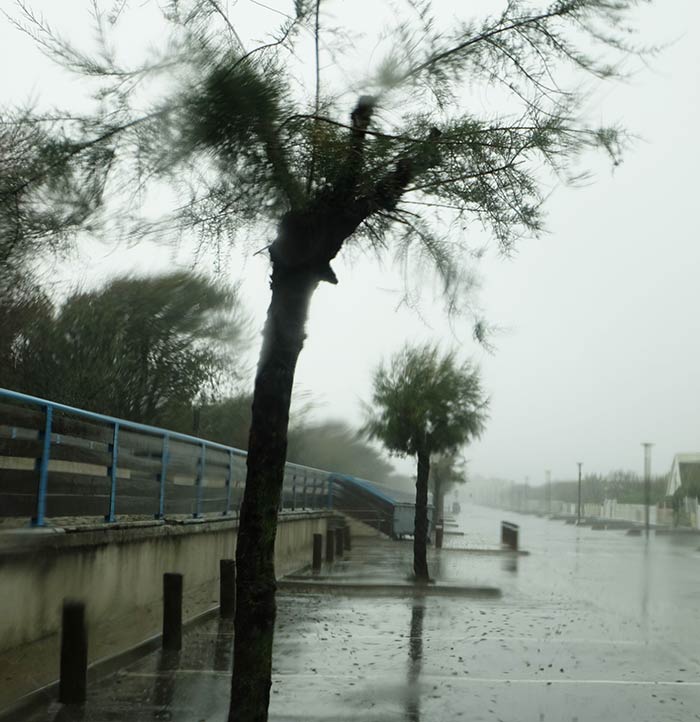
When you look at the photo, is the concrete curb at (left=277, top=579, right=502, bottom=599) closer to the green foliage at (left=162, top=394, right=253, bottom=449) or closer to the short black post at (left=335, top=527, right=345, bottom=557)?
the short black post at (left=335, top=527, right=345, bottom=557)

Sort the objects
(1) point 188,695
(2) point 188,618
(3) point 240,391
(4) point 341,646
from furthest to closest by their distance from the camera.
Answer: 1. (3) point 240,391
2. (2) point 188,618
3. (4) point 341,646
4. (1) point 188,695

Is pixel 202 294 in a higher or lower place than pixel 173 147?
higher

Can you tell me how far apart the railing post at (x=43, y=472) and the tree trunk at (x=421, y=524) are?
1088cm

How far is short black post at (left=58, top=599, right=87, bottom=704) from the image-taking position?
25.5ft

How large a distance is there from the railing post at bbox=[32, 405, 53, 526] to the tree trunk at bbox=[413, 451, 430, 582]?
1088cm

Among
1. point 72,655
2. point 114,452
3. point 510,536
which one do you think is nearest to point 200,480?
point 114,452

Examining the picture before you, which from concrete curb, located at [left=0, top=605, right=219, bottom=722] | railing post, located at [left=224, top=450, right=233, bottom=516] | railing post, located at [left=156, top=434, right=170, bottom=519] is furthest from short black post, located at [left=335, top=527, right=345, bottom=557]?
railing post, located at [left=156, top=434, right=170, bottom=519]

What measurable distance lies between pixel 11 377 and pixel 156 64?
1754 centimetres

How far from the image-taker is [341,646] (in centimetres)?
→ 1096


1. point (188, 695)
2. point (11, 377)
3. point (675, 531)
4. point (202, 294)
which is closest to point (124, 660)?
point (188, 695)

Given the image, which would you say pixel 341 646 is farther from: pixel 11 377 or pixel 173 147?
pixel 11 377

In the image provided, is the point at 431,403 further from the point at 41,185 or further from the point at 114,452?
the point at 41,185

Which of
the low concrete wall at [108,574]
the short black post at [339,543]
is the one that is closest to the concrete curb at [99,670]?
the low concrete wall at [108,574]

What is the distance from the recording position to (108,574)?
32.4 ft
